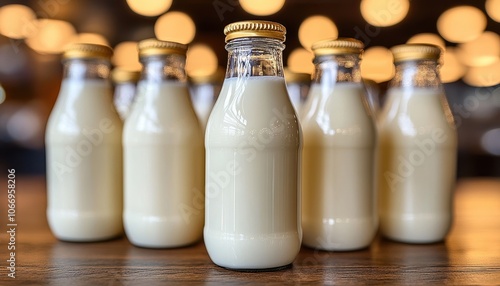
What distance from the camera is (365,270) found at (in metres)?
0.66

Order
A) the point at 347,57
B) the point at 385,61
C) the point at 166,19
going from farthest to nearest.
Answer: the point at 385,61 → the point at 166,19 → the point at 347,57

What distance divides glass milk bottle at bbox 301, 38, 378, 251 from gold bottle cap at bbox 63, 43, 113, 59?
0.39m

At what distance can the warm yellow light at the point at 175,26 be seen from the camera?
8.75ft

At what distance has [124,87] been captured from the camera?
1.18m

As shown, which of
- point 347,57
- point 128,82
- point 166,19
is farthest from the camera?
point 166,19

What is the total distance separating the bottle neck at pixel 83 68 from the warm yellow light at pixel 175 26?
181cm

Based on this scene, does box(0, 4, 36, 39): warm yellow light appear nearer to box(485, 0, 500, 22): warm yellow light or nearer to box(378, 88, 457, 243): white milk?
box(378, 88, 457, 243): white milk

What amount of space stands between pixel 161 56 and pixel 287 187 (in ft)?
1.09

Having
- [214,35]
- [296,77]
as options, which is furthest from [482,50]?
[296,77]

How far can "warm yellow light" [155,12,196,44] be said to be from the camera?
2.67 m

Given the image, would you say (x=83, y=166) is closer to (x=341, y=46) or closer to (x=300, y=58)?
(x=341, y=46)

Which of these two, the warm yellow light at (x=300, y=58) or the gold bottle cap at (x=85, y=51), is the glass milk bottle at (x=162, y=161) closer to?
the gold bottle cap at (x=85, y=51)

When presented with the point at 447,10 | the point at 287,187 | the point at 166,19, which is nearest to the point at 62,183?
the point at 287,187

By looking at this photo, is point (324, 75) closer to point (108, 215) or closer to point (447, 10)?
point (108, 215)
